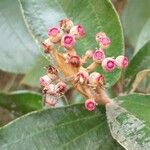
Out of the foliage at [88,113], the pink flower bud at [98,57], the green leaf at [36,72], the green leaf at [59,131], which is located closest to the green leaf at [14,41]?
the green leaf at [36,72]

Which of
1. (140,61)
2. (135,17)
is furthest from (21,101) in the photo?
(135,17)

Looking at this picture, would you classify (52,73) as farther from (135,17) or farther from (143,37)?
(135,17)

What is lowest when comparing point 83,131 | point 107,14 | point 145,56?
point 83,131

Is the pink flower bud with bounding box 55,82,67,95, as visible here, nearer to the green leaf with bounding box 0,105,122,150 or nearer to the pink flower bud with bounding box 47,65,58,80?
the pink flower bud with bounding box 47,65,58,80

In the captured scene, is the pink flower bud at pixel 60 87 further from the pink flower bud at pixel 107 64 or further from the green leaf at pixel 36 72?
the green leaf at pixel 36 72

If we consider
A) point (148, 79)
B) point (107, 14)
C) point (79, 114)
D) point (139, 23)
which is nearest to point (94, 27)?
point (107, 14)

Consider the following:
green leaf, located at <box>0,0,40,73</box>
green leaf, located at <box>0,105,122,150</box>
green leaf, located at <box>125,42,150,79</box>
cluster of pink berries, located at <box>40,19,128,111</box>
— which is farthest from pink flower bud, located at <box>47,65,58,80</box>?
green leaf, located at <box>0,0,40,73</box>

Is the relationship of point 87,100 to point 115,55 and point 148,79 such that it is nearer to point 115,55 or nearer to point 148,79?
point 115,55
